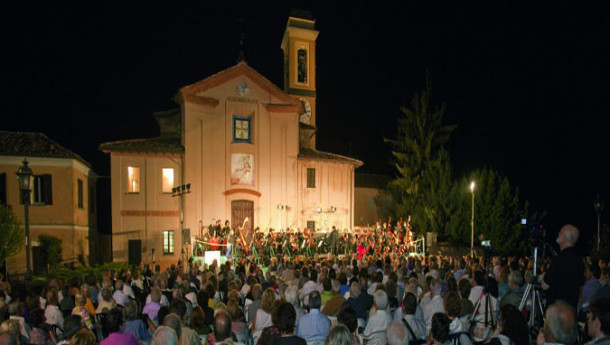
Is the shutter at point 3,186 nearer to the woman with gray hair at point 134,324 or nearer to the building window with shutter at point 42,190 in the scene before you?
the building window with shutter at point 42,190

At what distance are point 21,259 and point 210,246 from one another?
32.6ft


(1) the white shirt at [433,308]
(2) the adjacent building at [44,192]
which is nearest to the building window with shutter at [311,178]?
(2) the adjacent building at [44,192]

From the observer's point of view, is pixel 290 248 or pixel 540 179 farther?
pixel 540 179

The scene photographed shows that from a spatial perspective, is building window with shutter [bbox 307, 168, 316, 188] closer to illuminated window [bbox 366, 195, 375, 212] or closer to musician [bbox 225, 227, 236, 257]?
musician [bbox 225, 227, 236, 257]

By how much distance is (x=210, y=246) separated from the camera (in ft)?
73.1

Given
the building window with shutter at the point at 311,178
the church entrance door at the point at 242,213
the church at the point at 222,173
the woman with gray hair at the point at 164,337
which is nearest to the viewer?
the woman with gray hair at the point at 164,337

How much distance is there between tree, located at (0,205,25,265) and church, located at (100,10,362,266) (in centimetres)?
523

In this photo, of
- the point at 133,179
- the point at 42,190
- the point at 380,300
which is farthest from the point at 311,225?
the point at 380,300

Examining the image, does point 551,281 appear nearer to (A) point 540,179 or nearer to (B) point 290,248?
(B) point 290,248

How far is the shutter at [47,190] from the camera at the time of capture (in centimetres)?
2359

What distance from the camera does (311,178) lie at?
2850 cm

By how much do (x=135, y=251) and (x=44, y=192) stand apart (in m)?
5.89

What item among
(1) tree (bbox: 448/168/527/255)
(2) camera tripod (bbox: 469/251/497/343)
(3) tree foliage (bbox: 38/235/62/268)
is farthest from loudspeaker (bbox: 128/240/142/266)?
(2) camera tripod (bbox: 469/251/497/343)

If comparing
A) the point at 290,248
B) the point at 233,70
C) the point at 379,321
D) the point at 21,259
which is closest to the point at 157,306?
the point at 379,321
